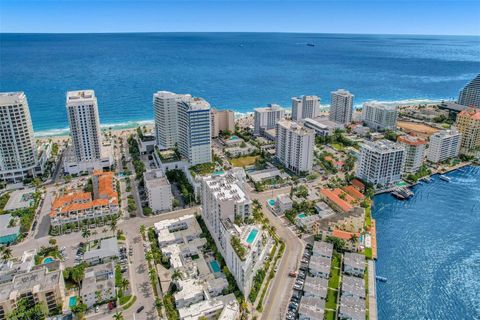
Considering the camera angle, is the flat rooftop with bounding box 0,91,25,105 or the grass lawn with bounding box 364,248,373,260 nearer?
the grass lawn with bounding box 364,248,373,260

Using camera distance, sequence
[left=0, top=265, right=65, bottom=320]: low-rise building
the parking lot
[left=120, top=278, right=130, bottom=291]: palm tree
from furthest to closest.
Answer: [left=120, top=278, right=130, bottom=291]: palm tree → the parking lot → [left=0, top=265, right=65, bottom=320]: low-rise building

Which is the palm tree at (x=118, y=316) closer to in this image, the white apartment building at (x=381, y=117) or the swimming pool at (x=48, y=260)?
the swimming pool at (x=48, y=260)

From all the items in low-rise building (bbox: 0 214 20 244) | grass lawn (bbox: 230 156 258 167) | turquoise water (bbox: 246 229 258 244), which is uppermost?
turquoise water (bbox: 246 229 258 244)

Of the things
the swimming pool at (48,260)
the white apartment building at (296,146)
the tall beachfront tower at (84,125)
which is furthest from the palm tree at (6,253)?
the white apartment building at (296,146)

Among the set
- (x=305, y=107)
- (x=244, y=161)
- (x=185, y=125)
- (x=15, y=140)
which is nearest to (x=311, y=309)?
(x=185, y=125)

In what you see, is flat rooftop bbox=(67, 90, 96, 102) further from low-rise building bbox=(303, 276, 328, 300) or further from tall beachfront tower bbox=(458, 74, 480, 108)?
tall beachfront tower bbox=(458, 74, 480, 108)

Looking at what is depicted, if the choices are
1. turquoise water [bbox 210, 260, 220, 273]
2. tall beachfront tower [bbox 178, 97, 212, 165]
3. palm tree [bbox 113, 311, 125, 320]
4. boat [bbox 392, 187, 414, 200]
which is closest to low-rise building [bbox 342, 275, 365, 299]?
turquoise water [bbox 210, 260, 220, 273]

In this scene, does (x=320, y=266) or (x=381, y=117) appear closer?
(x=320, y=266)

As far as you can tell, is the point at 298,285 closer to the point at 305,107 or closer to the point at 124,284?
the point at 124,284
